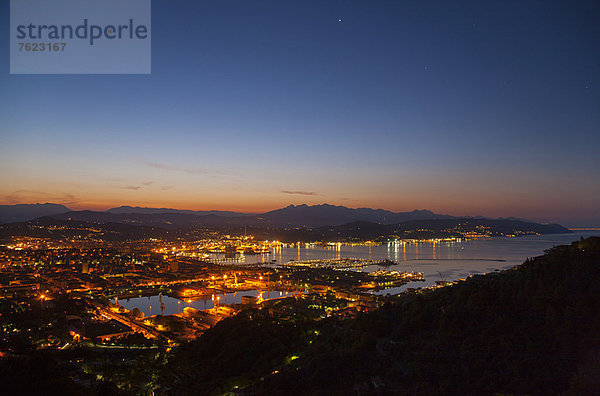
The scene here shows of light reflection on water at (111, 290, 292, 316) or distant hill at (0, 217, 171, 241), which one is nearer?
light reflection on water at (111, 290, 292, 316)

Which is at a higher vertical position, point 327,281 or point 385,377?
point 385,377

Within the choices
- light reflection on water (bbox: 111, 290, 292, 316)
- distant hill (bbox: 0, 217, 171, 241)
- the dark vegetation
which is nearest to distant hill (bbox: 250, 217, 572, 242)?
distant hill (bbox: 0, 217, 171, 241)

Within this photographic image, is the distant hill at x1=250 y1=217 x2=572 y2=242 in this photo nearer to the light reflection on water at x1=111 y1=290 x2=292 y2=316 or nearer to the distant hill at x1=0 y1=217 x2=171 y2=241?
the distant hill at x1=0 y1=217 x2=171 y2=241

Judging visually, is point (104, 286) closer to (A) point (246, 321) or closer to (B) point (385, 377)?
(A) point (246, 321)

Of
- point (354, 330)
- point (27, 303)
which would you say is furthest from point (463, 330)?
point (27, 303)

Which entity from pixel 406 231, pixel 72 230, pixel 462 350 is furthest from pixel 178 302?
pixel 406 231

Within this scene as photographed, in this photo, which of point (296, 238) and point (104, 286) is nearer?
point (104, 286)

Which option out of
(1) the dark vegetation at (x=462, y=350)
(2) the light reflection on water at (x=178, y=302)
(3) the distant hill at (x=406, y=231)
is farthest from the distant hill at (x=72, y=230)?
(1) the dark vegetation at (x=462, y=350)

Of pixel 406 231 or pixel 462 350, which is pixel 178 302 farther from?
pixel 406 231
